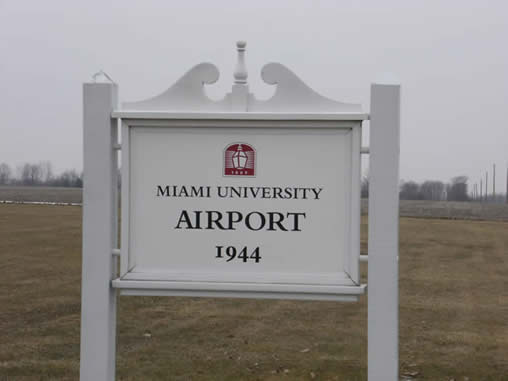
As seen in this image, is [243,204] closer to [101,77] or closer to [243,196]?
[243,196]

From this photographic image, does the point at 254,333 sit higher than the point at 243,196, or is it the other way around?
the point at 243,196

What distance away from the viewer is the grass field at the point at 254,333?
19.2 ft

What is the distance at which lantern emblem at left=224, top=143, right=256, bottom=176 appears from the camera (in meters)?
3.24

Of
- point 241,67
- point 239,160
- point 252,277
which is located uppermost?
point 241,67

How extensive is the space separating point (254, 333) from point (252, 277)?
4295 millimetres

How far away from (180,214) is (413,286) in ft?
27.7

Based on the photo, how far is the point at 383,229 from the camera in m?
3.16

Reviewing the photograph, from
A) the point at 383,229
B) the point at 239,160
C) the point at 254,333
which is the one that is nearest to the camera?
the point at 383,229

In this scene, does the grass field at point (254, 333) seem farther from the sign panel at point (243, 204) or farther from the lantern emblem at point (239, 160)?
the lantern emblem at point (239, 160)

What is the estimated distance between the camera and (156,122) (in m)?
3.30

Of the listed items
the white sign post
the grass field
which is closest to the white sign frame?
the white sign post

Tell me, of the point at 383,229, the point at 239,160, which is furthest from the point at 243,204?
the point at 383,229

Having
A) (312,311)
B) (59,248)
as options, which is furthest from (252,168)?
(59,248)

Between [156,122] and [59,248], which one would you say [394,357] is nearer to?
[156,122]
